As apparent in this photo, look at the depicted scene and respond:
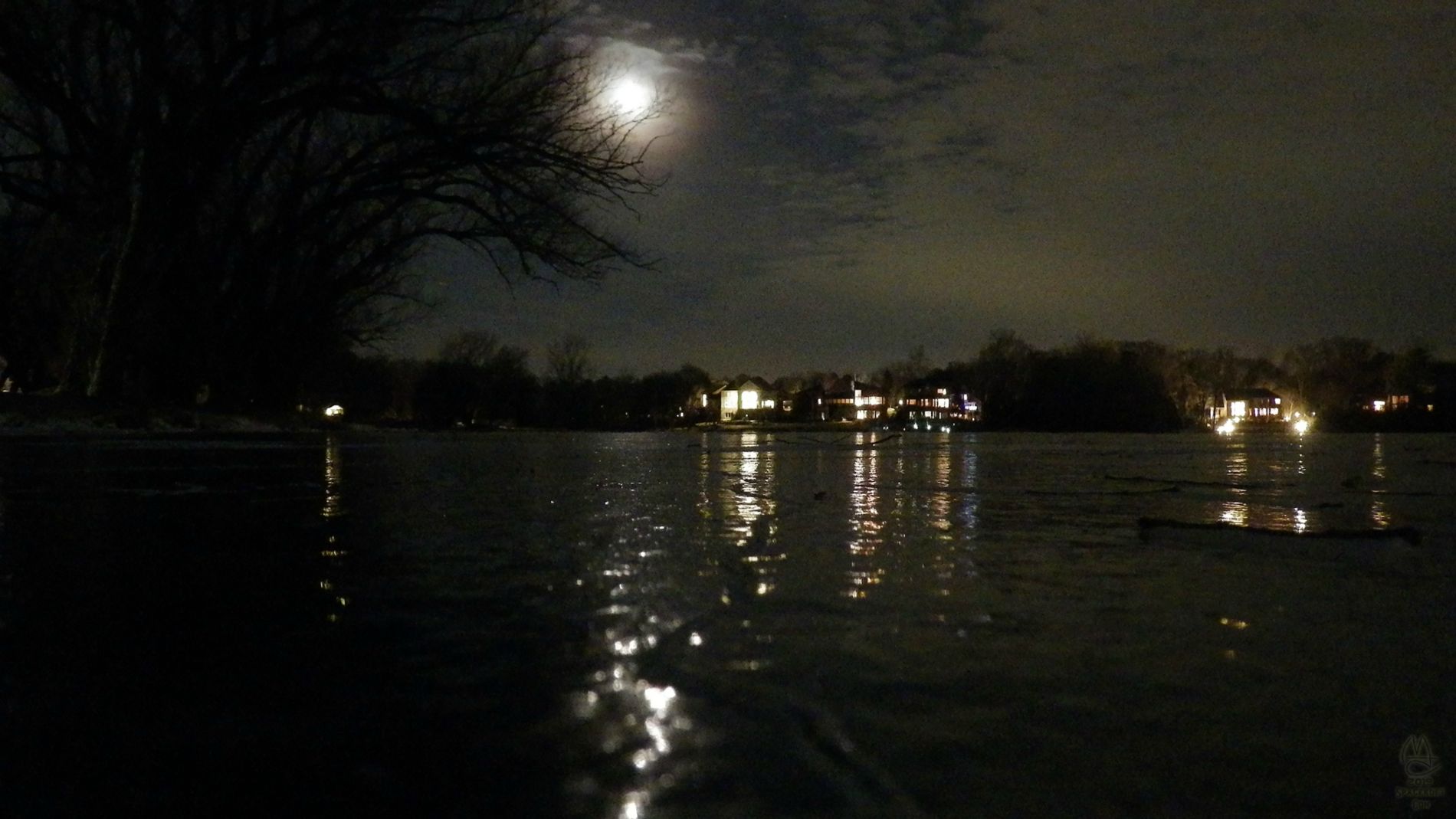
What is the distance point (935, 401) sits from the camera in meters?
136

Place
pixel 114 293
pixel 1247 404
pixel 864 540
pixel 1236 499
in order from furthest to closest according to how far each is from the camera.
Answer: pixel 1247 404, pixel 114 293, pixel 1236 499, pixel 864 540

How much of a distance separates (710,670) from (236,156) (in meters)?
18.9

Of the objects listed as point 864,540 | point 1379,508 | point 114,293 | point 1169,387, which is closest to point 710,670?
point 864,540

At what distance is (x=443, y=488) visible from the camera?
211 inches

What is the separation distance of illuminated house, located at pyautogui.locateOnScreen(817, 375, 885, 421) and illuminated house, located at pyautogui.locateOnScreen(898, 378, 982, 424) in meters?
3.39

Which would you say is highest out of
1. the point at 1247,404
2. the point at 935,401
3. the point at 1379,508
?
the point at 935,401

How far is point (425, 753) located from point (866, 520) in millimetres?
2745

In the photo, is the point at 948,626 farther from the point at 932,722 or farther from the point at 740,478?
the point at 740,478

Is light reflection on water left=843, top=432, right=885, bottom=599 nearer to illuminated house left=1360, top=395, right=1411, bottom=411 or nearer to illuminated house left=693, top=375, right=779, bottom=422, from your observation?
illuminated house left=1360, top=395, right=1411, bottom=411

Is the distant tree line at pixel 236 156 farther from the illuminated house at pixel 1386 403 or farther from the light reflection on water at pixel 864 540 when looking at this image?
the illuminated house at pixel 1386 403

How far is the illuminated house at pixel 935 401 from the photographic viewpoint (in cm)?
12962

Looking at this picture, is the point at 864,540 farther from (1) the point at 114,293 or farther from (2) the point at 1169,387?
(2) the point at 1169,387

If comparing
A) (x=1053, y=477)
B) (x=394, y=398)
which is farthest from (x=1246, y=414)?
(x=1053, y=477)

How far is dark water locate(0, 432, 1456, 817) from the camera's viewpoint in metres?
1.12
